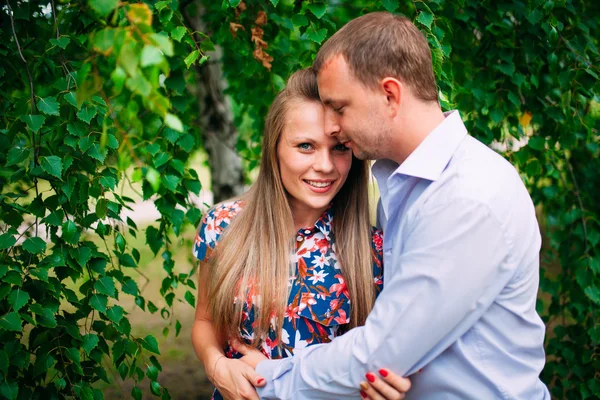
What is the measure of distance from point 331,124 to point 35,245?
1.07 meters

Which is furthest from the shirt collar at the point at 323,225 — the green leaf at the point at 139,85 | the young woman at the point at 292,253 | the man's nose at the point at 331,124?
the green leaf at the point at 139,85

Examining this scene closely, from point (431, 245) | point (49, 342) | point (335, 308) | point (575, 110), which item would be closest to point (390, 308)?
point (431, 245)

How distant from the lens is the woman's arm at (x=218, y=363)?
72.9 inches

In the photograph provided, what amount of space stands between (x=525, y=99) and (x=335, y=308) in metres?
1.59

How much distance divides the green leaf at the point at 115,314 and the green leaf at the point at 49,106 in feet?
2.41

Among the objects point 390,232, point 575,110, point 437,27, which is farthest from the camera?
point 575,110

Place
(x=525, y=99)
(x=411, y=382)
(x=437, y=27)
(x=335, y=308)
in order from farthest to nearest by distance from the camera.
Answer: (x=525, y=99) → (x=437, y=27) → (x=335, y=308) → (x=411, y=382)

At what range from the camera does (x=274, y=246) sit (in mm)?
2049

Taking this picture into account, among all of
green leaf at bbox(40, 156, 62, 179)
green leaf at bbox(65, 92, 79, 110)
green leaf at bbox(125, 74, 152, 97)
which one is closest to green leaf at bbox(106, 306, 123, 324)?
green leaf at bbox(40, 156, 62, 179)

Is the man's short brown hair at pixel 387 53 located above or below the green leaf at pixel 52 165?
above

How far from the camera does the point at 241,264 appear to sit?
2.04m

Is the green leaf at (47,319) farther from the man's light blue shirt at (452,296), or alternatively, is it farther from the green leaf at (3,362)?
the man's light blue shirt at (452,296)

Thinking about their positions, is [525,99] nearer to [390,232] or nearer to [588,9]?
[588,9]

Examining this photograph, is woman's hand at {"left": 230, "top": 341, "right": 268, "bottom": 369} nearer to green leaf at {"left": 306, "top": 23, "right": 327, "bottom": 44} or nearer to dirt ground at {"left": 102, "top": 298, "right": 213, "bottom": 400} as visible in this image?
green leaf at {"left": 306, "top": 23, "right": 327, "bottom": 44}
